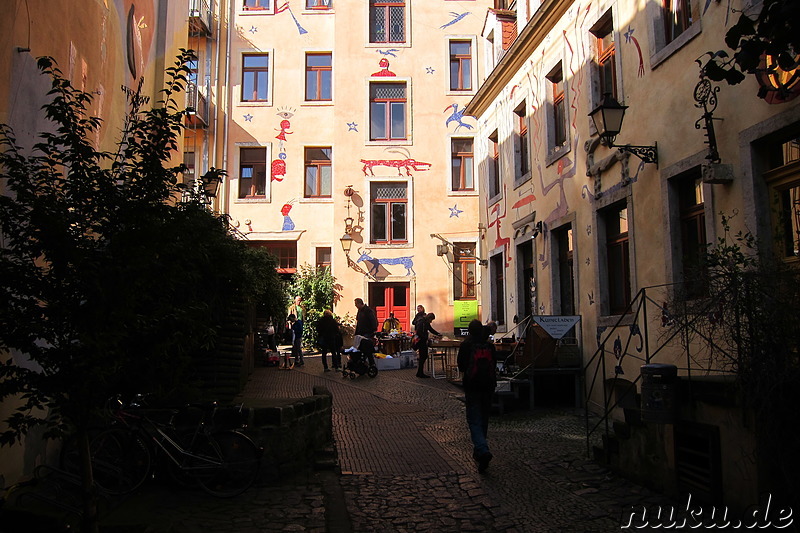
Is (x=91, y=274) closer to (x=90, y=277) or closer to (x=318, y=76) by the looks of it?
(x=90, y=277)

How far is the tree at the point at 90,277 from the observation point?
4207 millimetres

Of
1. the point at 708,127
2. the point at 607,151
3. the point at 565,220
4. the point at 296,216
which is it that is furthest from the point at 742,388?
the point at 296,216

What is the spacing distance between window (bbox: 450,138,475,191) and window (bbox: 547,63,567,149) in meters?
11.6

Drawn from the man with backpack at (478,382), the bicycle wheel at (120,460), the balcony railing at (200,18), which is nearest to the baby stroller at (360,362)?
the man with backpack at (478,382)

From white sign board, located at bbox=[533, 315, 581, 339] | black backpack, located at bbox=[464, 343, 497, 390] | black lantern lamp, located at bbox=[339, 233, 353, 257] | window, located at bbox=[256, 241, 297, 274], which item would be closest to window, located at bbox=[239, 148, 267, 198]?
window, located at bbox=[256, 241, 297, 274]

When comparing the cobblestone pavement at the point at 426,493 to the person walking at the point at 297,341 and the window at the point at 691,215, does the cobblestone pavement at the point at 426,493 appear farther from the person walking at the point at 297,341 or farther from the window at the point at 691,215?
the person walking at the point at 297,341

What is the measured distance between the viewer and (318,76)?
26.7m

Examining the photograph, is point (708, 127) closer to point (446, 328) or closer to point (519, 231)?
point (519, 231)

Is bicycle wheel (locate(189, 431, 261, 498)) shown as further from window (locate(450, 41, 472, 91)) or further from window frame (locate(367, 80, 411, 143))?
window (locate(450, 41, 472, 91))

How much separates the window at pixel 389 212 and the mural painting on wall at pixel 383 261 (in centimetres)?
61

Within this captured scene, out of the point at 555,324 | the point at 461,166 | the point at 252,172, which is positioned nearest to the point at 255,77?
the point at 252,172

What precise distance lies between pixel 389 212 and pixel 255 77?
24.5ft

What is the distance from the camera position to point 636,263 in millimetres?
10422

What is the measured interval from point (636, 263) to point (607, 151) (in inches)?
81.8
